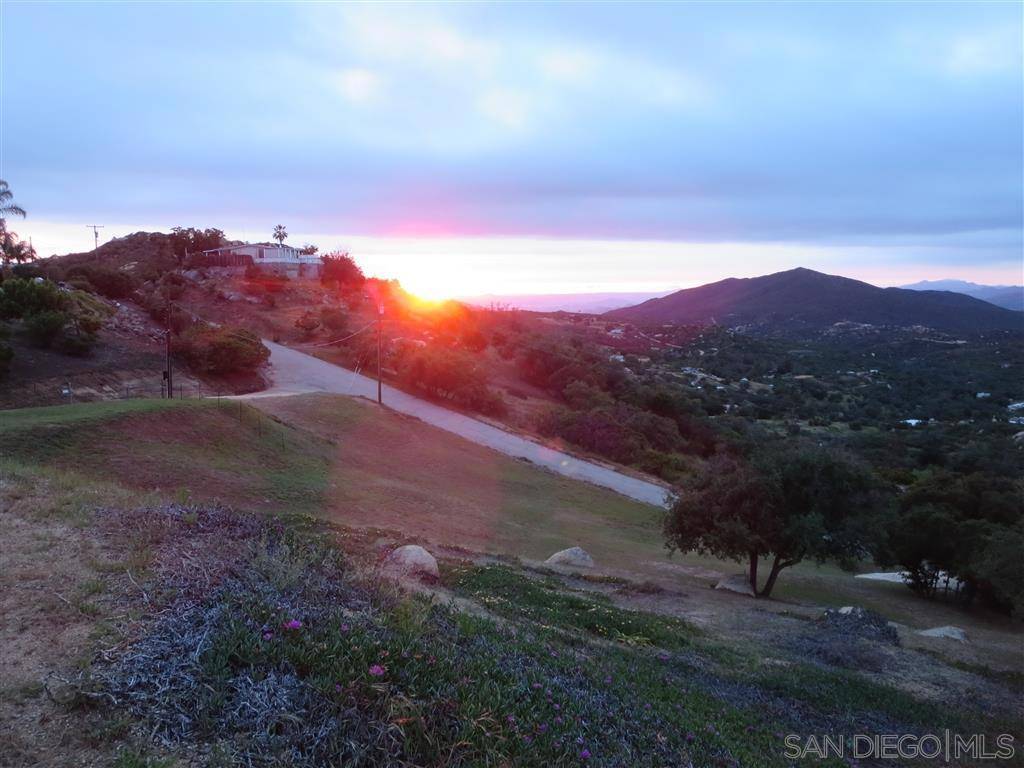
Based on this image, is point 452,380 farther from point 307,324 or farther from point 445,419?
point 307,324

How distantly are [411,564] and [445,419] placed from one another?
27.2 m

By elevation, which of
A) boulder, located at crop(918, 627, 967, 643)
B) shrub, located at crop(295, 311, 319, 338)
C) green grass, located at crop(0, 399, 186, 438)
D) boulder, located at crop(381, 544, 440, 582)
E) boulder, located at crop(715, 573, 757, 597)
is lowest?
boulder, located at crop(715, 573, 757, 597)

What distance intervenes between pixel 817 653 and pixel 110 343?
36.3 metres

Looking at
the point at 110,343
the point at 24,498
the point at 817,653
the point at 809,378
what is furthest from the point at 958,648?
the point at 809,378

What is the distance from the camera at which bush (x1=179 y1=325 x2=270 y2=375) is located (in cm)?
3678

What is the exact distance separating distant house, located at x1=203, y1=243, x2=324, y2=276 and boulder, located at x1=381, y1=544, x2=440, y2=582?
6462cm

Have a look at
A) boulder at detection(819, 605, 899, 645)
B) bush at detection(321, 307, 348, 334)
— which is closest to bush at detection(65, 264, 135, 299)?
bush at detection(321, 307, 348, 334)

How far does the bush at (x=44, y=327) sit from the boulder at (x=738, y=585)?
30693 mm

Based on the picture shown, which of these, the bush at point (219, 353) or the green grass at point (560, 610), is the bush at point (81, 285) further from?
the green grass at point (560, 610)

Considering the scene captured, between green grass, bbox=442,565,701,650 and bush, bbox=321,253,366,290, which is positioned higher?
bush, bbox=321,253,366,290

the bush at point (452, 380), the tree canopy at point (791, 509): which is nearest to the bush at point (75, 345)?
the bush at point (452, 380)

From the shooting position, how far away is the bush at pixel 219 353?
36.8m

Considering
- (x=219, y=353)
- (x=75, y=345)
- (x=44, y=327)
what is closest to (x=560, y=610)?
(x=75, y=345)

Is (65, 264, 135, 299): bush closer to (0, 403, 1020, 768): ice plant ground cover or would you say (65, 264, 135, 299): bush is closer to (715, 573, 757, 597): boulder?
(0, 403, 1020, 768): ice plant ground cover
